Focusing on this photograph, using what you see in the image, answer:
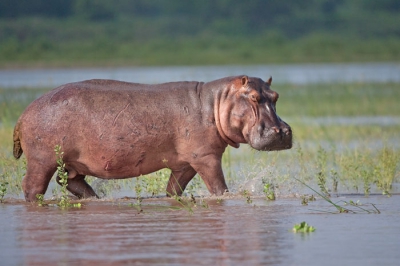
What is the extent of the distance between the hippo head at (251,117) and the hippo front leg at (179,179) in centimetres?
45

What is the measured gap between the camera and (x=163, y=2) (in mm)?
55906

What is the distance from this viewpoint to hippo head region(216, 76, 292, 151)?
292 inches

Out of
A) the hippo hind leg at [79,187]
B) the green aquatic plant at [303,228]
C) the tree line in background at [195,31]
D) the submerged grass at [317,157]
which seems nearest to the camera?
the green aquatic plant at [303,228]

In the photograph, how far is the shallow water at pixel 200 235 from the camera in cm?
541

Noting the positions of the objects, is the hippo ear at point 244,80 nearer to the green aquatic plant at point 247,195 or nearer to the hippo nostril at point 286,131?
the hippo nostril at point 286,131

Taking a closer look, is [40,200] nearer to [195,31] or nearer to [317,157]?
[317,157]

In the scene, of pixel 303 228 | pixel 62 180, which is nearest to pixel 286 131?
pixel 303 228

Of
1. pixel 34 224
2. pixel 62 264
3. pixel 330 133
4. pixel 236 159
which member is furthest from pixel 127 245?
pixel 330 133

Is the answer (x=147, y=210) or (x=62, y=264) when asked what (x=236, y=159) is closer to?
(x=147, y=210)

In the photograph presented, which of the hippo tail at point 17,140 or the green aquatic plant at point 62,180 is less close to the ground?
the hippo tail at point 17,140

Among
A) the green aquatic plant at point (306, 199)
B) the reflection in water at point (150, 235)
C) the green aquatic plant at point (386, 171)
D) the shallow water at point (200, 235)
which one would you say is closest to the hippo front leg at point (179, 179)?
the shallow water at point (200, 235)

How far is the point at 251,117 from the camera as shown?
7543 mm

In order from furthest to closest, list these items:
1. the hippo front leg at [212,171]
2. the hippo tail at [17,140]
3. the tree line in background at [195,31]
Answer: the tree line in background at [195,31] → the hippo tail at [17,140] → the hippo front leg at [212,171]

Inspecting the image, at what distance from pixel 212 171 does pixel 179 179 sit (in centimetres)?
42
